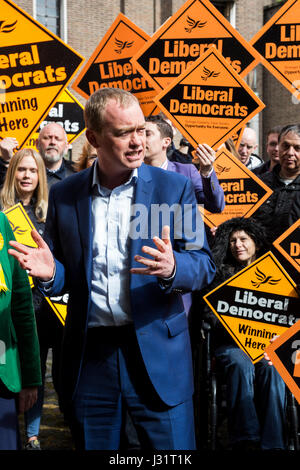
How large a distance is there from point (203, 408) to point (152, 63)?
7.80ft

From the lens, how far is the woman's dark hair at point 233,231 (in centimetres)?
486

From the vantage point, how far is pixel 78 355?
8.39ft

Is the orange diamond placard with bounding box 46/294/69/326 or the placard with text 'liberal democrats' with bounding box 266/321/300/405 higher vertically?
the orange diamond placard with bounding box 46/294/69/326

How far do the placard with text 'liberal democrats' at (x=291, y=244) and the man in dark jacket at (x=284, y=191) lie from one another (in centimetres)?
77

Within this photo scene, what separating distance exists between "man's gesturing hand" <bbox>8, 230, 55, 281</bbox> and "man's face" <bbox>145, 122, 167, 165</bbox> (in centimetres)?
209

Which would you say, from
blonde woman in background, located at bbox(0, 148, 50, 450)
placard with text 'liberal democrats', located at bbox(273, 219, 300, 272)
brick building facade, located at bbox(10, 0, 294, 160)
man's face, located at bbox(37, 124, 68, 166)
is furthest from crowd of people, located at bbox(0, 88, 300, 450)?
brick building facade, located at bbox(10, 0, 294, 160)

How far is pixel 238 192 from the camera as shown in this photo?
16.5 feet

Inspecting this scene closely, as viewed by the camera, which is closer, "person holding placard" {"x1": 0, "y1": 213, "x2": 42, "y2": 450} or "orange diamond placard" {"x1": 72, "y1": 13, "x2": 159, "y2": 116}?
"person holding placard" {"x1": 0, "y1": 213, "x2": 42, "y2": 450}

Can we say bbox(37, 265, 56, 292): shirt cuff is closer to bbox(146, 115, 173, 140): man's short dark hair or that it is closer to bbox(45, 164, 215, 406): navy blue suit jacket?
bbox(45, 164, 215, 406): navy blue suit jacket

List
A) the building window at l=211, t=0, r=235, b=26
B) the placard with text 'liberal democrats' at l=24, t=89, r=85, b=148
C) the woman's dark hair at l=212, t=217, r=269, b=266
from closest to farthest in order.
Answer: the woman's dark hair at l=212, t=217, r=269, b=266
the placard with text 'liberal democrats' at l=24, t=89, r=85, b=148
the building window at l=211, t=0, r=235, b=26

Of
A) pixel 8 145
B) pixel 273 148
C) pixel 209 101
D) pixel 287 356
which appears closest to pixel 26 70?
pixel 8 145

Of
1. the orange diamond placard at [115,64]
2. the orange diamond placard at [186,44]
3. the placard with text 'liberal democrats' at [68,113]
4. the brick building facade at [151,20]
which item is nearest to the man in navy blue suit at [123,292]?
the orange diamond placard at [186,44]

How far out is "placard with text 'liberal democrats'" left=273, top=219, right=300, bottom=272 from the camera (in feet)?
13.5

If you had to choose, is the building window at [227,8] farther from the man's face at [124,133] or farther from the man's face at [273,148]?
the man's face at [124,133]
